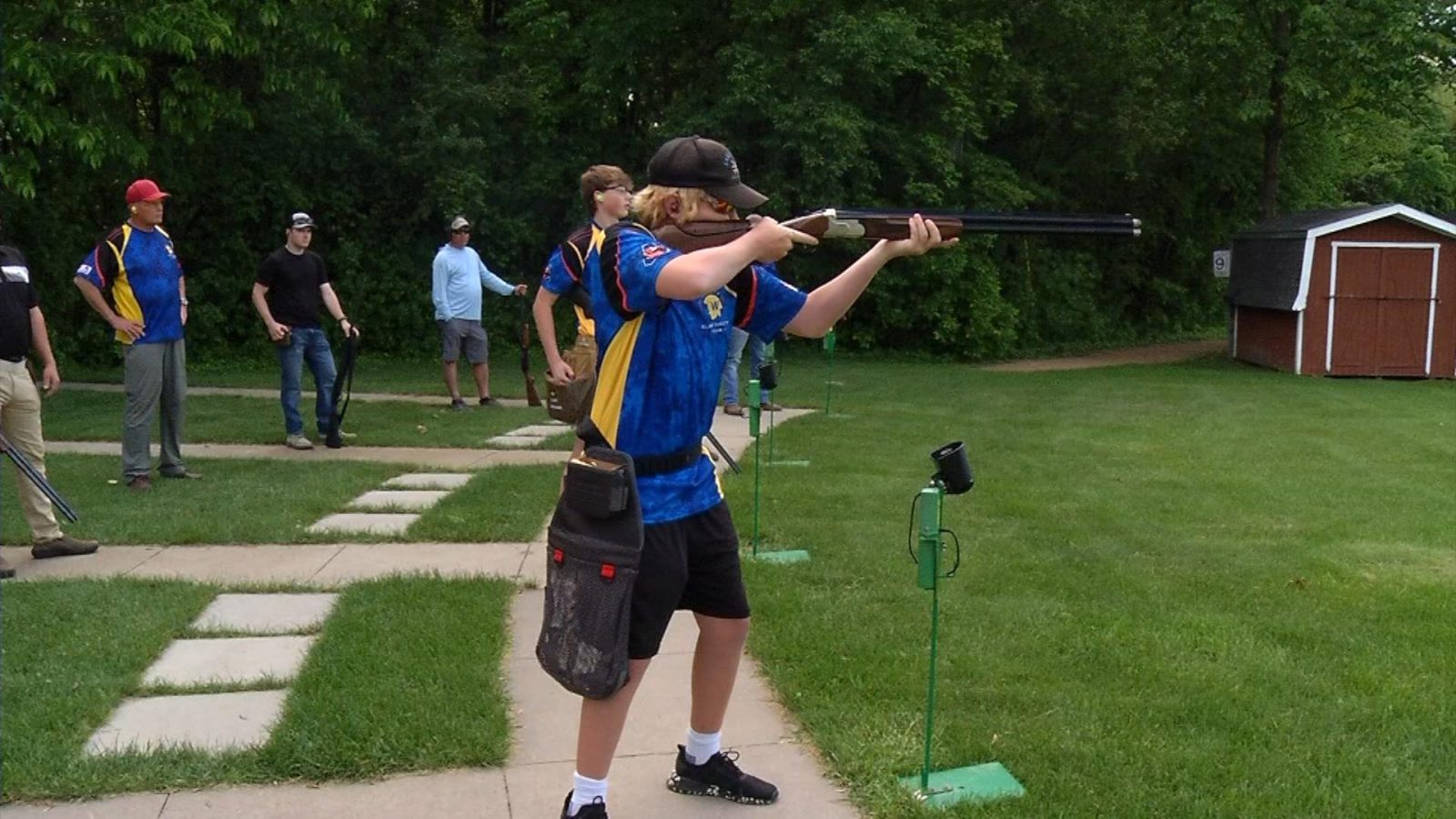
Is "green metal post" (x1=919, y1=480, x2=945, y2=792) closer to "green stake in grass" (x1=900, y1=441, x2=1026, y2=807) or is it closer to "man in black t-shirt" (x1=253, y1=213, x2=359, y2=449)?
"green stake in grass" (x1=900, y1=441, x2=1026, y2=807)

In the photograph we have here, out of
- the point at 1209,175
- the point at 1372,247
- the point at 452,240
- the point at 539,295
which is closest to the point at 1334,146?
the point at 1209,175

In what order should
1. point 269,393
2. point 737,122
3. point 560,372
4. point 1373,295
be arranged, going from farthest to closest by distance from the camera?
point 1373,295
point 737,122
point 269,393
point 560,372

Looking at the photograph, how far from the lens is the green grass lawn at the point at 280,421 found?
10336 millimetres

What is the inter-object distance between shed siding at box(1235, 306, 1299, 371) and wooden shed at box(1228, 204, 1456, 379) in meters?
0.08

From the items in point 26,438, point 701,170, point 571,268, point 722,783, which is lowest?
point 722,783

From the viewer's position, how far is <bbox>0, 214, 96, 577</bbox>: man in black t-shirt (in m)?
6.30

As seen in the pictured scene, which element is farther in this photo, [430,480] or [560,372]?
[430,480]

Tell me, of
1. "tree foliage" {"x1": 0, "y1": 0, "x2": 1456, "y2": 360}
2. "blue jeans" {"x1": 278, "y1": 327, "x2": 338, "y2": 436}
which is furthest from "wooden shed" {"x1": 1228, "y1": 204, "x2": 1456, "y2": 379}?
"blue jeans" {"x1": 278, "y1": 327, "x2": 338, "y2": 436}

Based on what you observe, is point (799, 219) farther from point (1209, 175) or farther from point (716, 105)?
point (1209, 175)

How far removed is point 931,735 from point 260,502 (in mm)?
5148

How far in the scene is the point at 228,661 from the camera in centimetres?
484

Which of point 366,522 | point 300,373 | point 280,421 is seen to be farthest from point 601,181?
point 280,421

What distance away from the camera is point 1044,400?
48.4 ft

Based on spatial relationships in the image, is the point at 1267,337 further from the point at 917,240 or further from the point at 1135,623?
the point at 917,240
